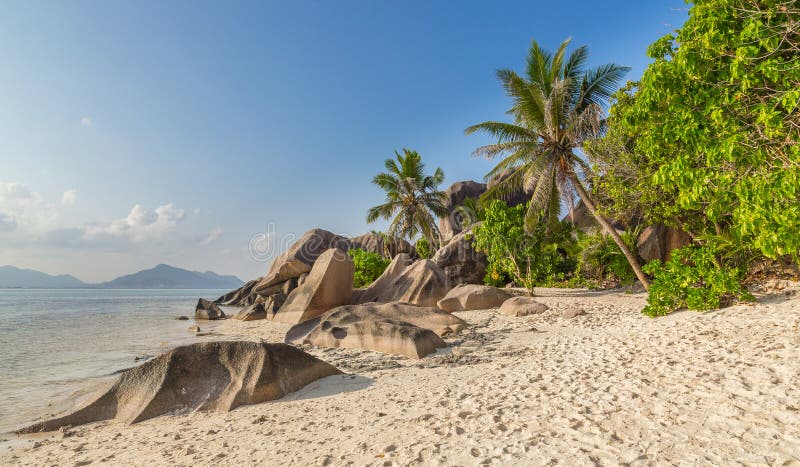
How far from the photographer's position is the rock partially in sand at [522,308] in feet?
39.1

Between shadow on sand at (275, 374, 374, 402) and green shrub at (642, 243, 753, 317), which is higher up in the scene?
green shrub at (642, 243, 753, 317)

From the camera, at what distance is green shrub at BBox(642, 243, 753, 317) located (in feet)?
28.0

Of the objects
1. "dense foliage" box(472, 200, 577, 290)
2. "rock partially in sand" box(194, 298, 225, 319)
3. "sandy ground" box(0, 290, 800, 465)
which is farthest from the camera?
"rock partially in sand" box(194, 298, 225, 319)

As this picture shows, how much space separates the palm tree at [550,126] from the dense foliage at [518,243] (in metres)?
0.75

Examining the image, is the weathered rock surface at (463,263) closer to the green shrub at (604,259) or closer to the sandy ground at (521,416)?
the green shrub at (604,259)

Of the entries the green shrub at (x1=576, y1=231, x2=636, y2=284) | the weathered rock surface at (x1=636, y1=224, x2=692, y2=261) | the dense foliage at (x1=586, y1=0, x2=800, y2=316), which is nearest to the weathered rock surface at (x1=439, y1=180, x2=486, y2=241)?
the green shrub at (x1=576, y1=231, x2=636, y2=284)

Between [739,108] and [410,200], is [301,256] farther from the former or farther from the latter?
[739,108]

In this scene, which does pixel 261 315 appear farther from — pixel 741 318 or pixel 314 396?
pixel 741 318

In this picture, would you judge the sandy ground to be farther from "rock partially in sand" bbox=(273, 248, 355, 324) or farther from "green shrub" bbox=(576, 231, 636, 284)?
"green shrub" bbox=(576, 231, 636, 284)

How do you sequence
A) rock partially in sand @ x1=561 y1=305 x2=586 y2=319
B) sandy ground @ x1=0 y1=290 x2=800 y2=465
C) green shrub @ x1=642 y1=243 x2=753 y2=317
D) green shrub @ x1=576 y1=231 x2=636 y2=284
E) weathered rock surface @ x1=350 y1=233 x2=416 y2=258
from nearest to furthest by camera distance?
sandy ground @ x1=0 y1=290 x2=800 y2=465 < green shrub @ x1=642 y1=243 x2=753 y2=317 < rock partially in sand @ x1=561 y1=305 x2=586 y2=319 < green shrub @ x1=576 y1=231 x2=636 y2=284 < weathered rock surface @ x1=350 y1=233 x2=416 y2=258

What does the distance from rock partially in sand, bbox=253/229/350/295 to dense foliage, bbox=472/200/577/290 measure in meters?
11.4

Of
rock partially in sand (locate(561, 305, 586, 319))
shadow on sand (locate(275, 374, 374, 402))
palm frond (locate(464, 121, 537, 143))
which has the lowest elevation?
shadow on sand (locate(275, 374, 374, 402))

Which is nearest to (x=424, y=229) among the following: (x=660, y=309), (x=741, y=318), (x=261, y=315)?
(x=261, y=315)

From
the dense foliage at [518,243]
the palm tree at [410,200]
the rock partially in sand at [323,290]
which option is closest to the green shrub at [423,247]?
the palm tree at [410,200]
